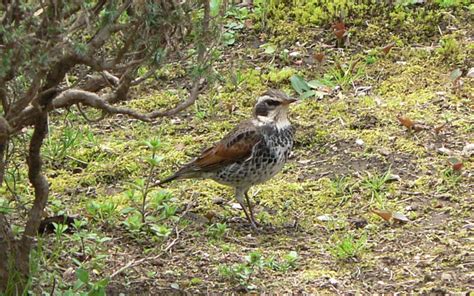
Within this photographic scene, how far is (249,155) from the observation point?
6.74 meters

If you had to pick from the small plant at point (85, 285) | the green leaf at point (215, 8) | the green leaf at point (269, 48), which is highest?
the green leaf at point (215, 8)

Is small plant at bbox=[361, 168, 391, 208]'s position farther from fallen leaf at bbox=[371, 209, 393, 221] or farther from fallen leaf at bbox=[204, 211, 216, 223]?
fallen leaf at bbox=[204, 211, 216, 223]

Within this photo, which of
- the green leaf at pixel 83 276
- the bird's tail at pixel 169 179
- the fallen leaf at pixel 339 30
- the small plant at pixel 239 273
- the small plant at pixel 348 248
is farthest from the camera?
the fallen leaf at pixel 339 30

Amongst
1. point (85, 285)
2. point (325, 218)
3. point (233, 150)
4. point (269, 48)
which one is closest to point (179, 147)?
point (233, 150)

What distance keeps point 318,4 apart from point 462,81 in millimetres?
1821

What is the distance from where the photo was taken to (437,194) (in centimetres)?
684

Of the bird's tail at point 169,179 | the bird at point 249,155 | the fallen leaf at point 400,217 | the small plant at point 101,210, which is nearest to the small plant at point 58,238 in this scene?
the small plant at point 101,210

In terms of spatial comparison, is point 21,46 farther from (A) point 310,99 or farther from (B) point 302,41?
(B) point 302,41

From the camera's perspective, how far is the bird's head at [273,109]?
690cm

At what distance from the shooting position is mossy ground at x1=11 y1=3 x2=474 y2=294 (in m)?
5.89

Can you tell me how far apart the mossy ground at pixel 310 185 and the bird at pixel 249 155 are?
22 cm

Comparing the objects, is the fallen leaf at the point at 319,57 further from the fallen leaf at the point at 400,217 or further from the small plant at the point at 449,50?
the fallen leaf at the point at 400,217

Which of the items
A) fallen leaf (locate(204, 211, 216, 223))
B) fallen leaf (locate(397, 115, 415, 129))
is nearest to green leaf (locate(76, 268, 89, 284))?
fallen leaf (locate(204, 211, 216, 223))

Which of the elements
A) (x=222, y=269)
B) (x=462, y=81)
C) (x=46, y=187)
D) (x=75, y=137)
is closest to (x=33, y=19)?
(x=46, y=187)
